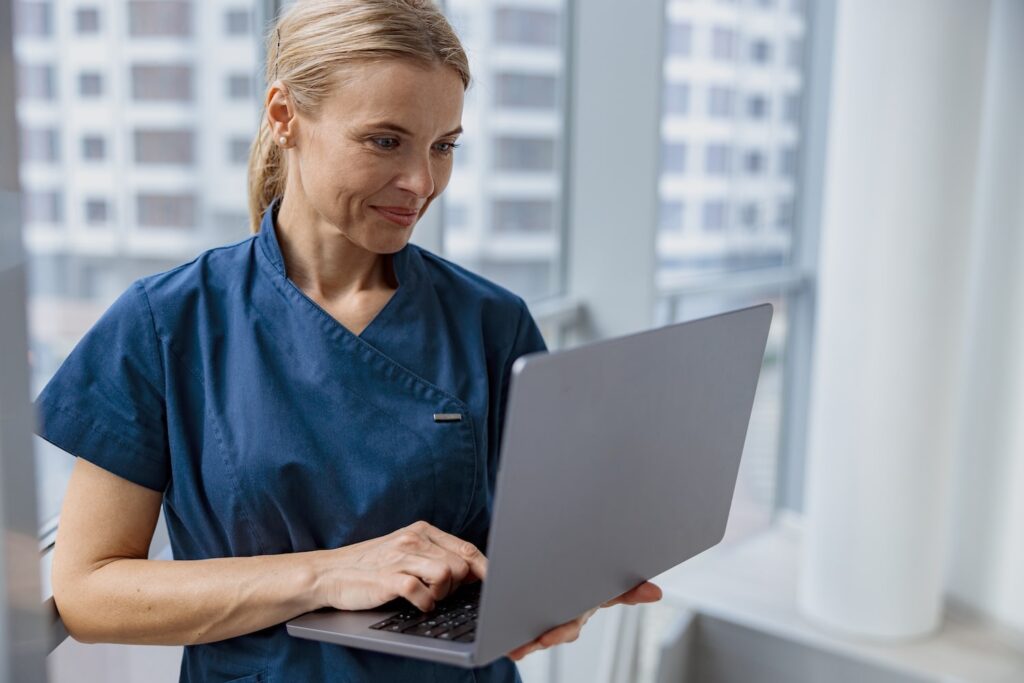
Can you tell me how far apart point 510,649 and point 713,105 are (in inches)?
110

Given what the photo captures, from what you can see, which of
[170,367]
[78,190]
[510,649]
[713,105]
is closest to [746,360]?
[510,649]

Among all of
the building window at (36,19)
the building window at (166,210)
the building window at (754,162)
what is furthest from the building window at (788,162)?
the building window at (36,19)

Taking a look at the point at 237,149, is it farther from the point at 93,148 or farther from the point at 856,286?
the point at 856,286

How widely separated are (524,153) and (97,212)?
1.45m

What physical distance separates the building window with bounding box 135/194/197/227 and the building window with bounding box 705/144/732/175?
2011 millimetres

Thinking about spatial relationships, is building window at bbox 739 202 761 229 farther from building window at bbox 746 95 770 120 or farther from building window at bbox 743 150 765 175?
building window at bbox 746 95 770 120

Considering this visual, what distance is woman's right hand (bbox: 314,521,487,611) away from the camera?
915 millimetres

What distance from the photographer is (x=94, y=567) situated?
3.12 ft

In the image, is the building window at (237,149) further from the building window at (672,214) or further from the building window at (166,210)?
the building window at (672,214)

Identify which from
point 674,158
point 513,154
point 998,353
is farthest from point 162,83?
point 998,353

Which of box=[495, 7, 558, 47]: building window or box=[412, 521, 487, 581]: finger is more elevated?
box=[495, 7, 558, 47]: building window

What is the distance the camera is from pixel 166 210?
5.59ft

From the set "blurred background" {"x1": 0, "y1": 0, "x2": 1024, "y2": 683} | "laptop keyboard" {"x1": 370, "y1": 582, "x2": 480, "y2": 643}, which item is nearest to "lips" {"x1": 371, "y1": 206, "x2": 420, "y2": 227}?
"laptop keyboard" {"x1": 370, "y1": 582, "x2": 480, "y2": 643}

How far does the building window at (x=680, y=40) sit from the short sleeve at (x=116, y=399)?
2.48 m
